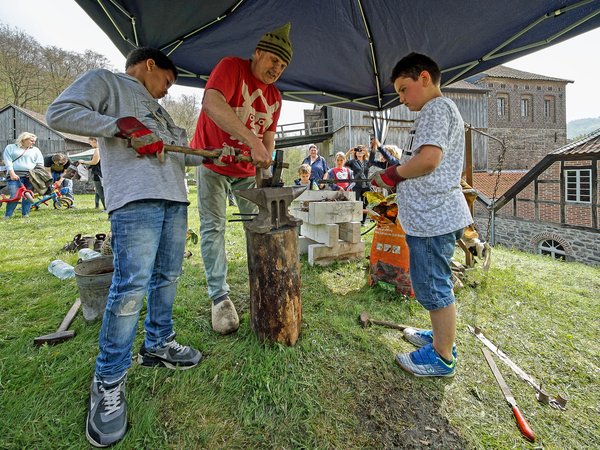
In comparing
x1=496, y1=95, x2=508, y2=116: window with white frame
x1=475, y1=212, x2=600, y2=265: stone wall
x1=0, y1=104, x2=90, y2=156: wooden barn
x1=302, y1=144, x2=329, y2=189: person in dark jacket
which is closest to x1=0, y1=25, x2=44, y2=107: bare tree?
x1=0, y1=104, x2=90, y2=156: wooden barn

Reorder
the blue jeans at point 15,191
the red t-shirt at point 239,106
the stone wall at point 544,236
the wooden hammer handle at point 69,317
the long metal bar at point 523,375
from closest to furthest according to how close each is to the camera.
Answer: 1. the long metal bar at point 523,375
2. the red t-shirt at point 239,106
3. the wooden hammer handle at point 69,317
4. the blue jeans at point 15,191
5. the stone wall at point 544,236

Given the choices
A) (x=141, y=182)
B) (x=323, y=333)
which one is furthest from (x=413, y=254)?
(x=141, y=182)

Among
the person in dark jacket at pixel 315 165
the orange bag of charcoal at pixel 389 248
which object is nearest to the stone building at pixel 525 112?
the person in dark jacket at pixel 315 165

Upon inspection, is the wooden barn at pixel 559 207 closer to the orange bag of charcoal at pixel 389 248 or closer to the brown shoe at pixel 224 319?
the orange bag of charcoal at pixel 389 248

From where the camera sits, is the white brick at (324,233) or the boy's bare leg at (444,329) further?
the white brick at (324,233)

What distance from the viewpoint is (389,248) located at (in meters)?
3.21

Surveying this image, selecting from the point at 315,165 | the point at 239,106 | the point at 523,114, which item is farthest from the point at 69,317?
the point at 523,114

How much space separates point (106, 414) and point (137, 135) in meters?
1.39

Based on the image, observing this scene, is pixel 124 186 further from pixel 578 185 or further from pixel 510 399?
pixel 578 185

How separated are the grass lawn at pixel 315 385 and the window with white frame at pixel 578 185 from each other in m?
16.8

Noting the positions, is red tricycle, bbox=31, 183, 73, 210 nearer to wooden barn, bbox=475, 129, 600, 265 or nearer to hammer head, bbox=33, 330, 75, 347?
hammer head, bbox=33, 330, 75, 347

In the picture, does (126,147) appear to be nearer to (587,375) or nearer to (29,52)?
(587,375)

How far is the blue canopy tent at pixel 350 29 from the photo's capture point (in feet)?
8.63

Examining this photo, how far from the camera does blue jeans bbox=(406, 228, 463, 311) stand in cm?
186
